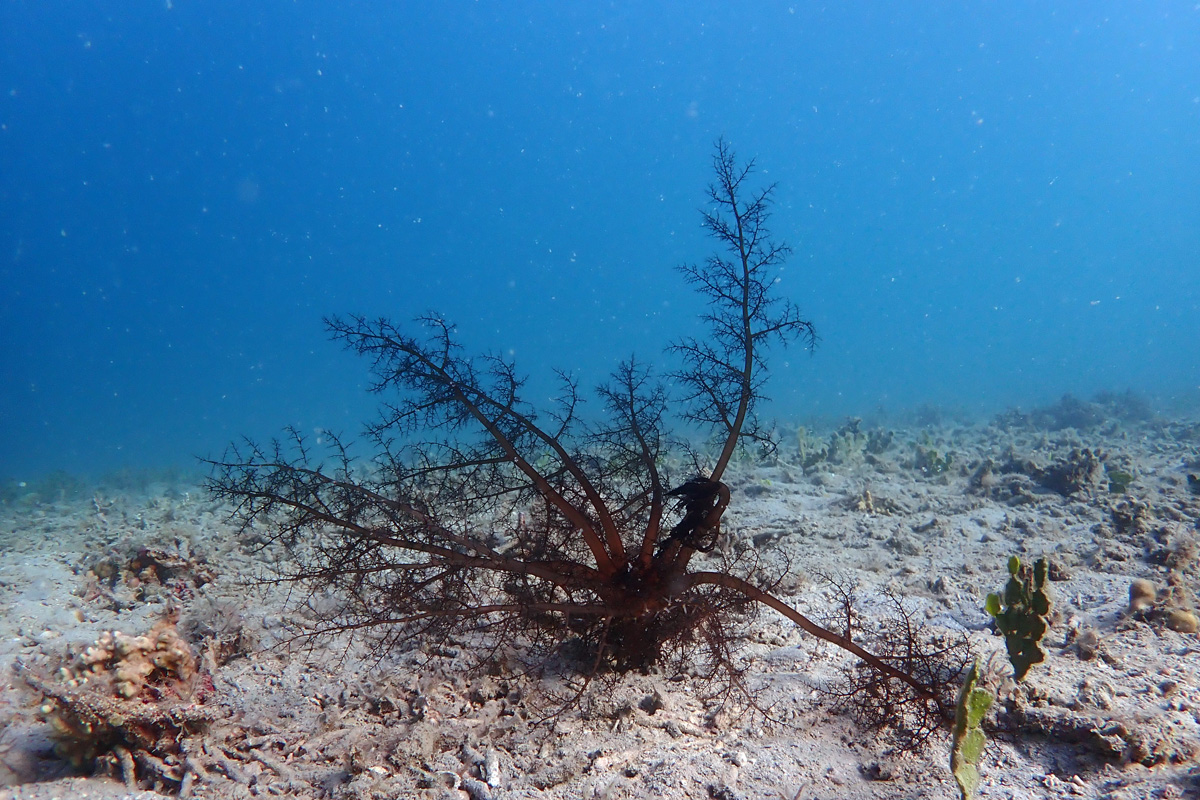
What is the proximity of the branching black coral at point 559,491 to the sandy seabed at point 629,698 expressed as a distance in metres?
0.36

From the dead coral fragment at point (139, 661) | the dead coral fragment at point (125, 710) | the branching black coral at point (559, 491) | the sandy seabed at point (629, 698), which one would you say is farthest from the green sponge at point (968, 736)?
the dead coral fragment at point (139, 661)

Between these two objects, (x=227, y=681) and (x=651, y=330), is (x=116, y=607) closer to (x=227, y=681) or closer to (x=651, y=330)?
(x=227, y=681)

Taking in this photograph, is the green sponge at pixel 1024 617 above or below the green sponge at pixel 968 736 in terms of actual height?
above

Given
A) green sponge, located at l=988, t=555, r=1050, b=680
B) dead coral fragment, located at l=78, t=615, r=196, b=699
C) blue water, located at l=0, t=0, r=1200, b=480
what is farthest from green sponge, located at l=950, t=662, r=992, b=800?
blue water, located at l=0, t=0, r=1200, b=480

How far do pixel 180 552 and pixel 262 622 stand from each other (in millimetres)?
2401

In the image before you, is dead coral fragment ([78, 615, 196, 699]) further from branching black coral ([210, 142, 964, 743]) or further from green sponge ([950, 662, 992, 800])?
green sponge ([950, 662, 992, 800])

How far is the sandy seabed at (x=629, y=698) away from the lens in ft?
8.14

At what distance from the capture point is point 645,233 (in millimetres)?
158125

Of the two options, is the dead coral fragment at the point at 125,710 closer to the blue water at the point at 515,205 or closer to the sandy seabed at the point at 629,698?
the sandy seabed at the point at 629,698

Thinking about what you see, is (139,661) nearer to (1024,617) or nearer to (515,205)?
(1024,617)

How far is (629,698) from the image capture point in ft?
10.4

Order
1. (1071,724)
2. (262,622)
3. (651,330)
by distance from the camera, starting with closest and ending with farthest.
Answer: (1071,724) < (262,622) < (651,330)

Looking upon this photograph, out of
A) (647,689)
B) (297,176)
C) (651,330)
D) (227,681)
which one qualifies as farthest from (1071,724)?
(297,176)

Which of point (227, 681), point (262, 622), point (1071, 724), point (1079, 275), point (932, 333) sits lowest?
point (1071, 724)
